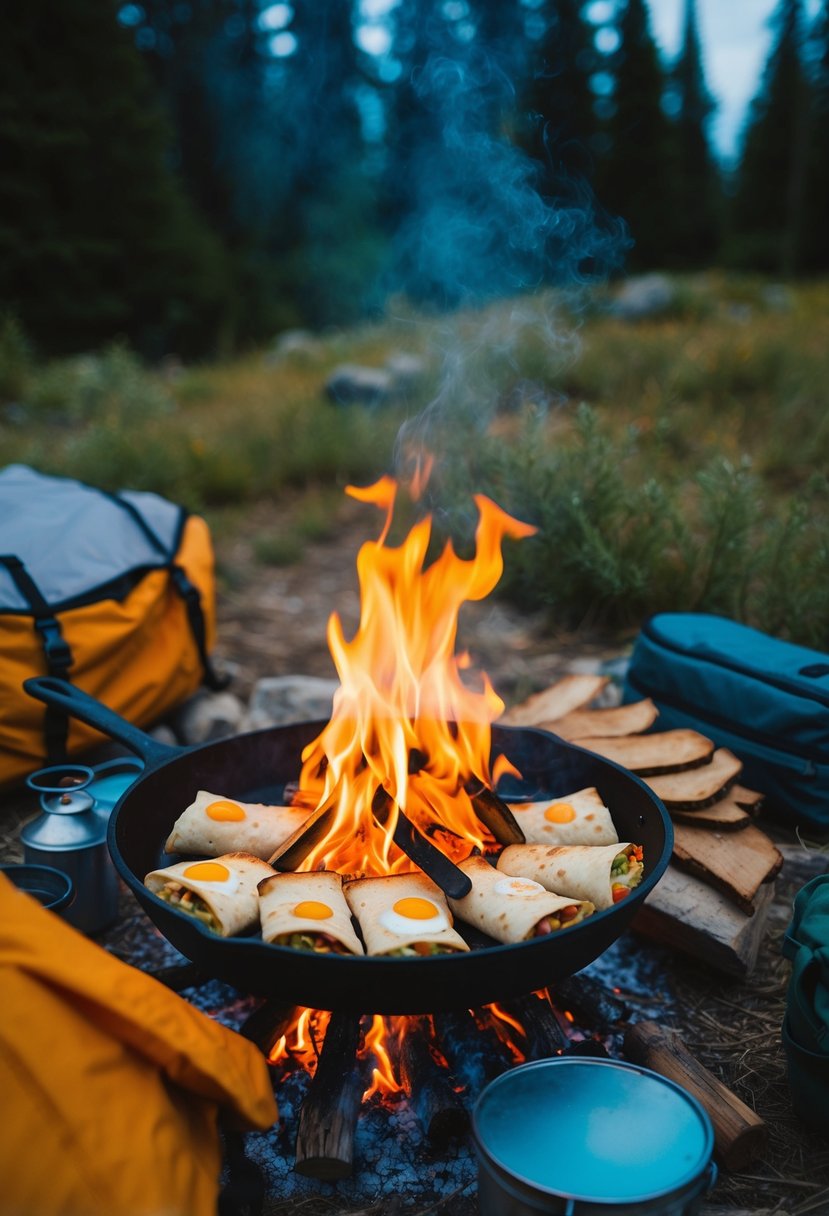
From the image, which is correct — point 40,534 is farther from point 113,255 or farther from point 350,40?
point 350,40

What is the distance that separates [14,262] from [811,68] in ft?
51.8

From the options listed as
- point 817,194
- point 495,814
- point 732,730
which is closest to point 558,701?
point 732,730

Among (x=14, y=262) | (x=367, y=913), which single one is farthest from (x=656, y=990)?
(x=14, y=262)

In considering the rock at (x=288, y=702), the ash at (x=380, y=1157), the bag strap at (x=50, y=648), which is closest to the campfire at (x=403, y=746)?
the ash at (x=380, y=1157)

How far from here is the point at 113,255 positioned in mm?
14328

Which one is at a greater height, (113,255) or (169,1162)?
(113,255)

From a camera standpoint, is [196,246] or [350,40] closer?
[196,246]

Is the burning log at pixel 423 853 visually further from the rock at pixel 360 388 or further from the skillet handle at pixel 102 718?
the rock at pixel 360 388

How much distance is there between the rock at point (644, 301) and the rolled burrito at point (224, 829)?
9370 millimetres

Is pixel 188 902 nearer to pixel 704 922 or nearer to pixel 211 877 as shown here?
pixel 211 877

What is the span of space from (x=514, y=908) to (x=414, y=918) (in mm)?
195

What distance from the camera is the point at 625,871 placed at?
1867 millimetres

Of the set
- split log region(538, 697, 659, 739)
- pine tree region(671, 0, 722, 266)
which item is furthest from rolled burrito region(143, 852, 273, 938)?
pine tree region(671, 0, 722, 266)

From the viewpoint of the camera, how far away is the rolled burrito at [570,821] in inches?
78.6
